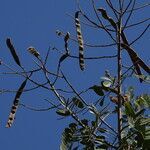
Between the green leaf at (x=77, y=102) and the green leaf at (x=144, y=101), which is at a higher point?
the green leaf at (x=77, y=102)

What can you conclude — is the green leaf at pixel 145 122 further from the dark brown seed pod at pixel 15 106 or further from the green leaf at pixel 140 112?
the dark brown seed pod at pixel 15 106

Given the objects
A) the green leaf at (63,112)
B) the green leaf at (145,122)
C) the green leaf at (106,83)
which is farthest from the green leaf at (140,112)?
the green leaf at (63,112)

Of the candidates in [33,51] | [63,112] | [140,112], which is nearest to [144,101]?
[140,112]

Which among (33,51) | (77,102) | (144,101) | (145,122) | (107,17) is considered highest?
(107,17)

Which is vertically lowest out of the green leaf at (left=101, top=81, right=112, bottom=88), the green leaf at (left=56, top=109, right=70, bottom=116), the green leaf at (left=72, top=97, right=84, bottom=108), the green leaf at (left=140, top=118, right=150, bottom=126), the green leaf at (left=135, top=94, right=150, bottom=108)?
the green leaf at (left=140, top=118, right=150, bottom=126)

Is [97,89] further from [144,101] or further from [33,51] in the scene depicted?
[33,51]

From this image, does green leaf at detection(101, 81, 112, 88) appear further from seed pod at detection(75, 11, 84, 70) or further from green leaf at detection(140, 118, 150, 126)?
green leaf at detection(140, 118, 150, 126)

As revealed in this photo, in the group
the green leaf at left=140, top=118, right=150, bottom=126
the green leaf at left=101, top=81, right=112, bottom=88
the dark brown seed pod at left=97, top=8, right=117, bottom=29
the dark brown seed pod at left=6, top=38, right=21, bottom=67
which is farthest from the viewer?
the dark brown seed pod at left=97, top=8, right=117, bottom=29

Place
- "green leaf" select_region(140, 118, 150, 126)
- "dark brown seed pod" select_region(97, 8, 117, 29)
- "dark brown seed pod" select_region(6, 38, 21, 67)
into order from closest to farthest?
"green leaf" select_region(140, 118, 150, 126) → "dark brown seed pod" select_region(6, 38, 21, 67) → "dark brown seed pod" select_region(97, 8, 117, 29)

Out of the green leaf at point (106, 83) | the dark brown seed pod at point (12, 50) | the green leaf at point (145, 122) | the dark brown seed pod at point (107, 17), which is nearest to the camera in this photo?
the green leaf at point (145, 122)

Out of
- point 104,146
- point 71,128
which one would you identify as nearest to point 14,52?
point 71,128

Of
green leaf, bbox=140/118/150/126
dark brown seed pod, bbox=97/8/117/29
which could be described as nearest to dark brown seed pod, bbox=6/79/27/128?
dark brown seed pod, bbox=97/8/117/29

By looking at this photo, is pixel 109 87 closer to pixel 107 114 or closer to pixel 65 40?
pixel 107 114

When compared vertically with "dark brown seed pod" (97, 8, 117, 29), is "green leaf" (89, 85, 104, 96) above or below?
below
